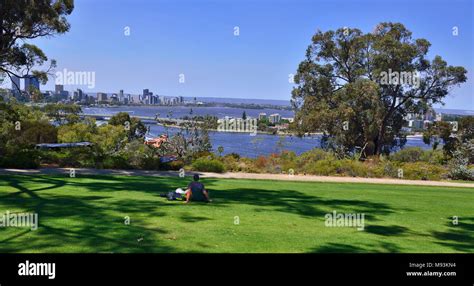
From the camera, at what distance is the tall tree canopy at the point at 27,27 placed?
18.9 m

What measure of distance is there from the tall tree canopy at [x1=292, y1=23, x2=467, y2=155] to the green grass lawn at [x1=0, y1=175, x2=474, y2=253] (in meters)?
12.5

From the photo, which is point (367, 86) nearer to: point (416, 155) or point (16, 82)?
point (416, 155)

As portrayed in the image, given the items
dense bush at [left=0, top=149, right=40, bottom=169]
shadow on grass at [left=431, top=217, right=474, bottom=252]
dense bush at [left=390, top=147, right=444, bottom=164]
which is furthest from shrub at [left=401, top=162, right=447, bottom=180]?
dense bush at [left=0, top=149, right=40, bottom=169]

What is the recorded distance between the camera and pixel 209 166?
20.7 m

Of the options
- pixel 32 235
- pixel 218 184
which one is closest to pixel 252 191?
pixel 218 184

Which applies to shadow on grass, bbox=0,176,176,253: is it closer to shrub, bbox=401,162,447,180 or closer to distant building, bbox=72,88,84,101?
shrub, bbox=401,162,447,180

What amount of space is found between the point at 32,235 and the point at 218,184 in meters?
8.79

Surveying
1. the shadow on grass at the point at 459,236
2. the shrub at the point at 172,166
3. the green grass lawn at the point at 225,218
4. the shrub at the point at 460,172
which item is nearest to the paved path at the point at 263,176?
the shrub at the point at 172,166

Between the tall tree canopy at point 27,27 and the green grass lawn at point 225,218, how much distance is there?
302 inches

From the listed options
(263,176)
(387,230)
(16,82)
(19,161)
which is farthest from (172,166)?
(387,230)

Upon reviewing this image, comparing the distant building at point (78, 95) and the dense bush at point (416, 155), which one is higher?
the distant building at point (78, 95)

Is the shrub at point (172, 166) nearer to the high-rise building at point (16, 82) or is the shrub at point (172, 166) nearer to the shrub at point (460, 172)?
the high-rise building at point (16, 82)

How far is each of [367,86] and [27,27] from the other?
60.7 feet
